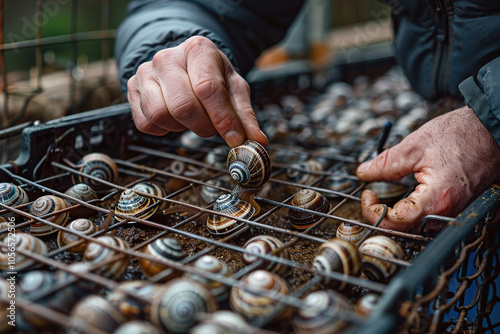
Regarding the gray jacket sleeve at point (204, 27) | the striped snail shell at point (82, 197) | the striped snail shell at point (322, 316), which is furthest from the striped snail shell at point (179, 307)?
the gray jacket sleeve at point (204, 27)

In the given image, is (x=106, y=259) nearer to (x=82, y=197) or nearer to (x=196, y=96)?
(x=82, y=197)

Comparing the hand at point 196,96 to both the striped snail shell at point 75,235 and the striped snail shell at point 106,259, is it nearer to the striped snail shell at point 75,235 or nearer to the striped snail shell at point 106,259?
the striped snail shell at point 75,235

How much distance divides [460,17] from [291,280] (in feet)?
4.29

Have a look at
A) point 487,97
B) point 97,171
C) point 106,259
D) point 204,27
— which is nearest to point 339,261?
point 106,259

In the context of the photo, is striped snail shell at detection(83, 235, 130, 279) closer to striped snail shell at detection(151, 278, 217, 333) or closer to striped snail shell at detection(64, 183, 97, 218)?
striped snail shell at detection(151, 278, 217, 333)

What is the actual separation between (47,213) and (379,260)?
34.4 inches

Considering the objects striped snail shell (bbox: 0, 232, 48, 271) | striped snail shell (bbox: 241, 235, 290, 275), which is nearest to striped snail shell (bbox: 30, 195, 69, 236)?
striped snail shell (bbox: 0, 232, 48, 271)

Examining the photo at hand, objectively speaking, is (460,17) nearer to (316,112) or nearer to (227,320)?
(316,112)

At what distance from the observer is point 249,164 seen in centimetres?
135

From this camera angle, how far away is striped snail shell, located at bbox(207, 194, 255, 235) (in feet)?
4.18

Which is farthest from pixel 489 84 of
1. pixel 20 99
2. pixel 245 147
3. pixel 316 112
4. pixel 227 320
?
pixel 20 99

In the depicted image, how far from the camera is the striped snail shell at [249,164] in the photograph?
135 centimetres

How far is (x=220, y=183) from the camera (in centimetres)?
166

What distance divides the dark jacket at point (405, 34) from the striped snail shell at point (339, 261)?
66 centimetres
